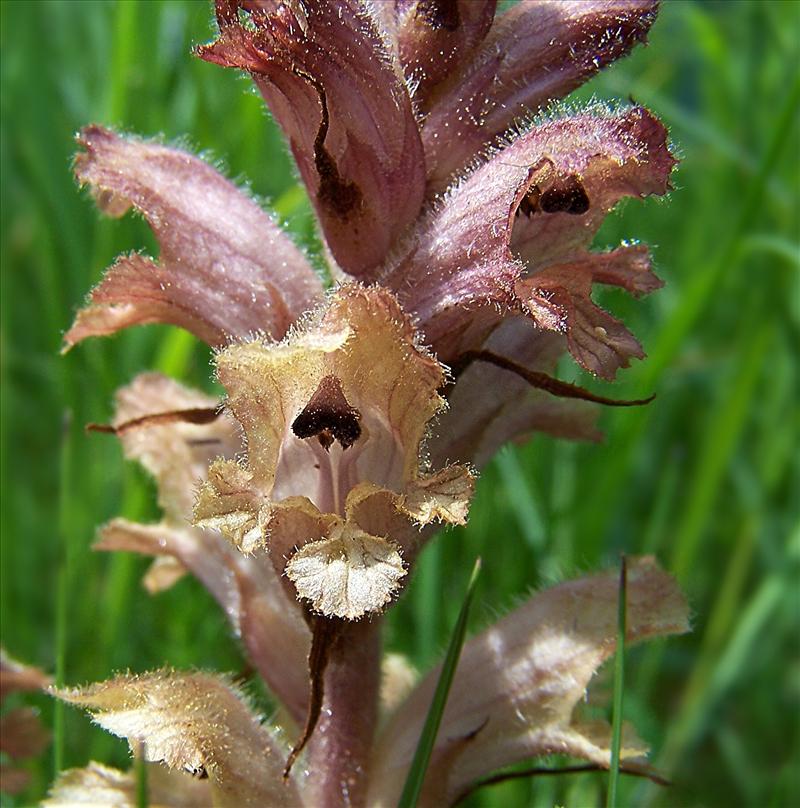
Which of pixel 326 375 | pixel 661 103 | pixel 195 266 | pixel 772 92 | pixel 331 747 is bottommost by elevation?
pixel 331 747

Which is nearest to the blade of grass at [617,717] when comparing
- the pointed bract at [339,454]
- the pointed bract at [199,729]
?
the pointed bract at [339,454]

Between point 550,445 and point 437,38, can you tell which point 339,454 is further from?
point 550,445

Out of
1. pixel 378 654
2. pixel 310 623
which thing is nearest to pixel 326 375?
pixel 310 623

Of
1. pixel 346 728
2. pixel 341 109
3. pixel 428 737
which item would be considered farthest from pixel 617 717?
pixel 341 109

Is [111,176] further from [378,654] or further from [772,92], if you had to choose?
[772,92]

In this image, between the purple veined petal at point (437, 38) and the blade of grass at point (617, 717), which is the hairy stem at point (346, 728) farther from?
the purple veined petal at point (437, 38)

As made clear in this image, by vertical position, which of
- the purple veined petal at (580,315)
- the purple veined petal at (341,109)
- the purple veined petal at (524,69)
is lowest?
the purple veined petal at (580,315)
